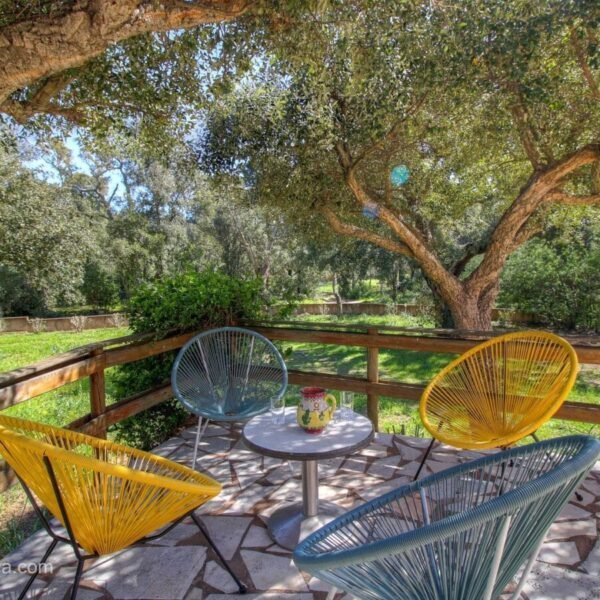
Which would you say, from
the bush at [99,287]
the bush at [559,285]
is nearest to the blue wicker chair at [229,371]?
the bush at [559,285]

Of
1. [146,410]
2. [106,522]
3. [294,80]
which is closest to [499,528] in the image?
[106,522]

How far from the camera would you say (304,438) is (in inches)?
79.4

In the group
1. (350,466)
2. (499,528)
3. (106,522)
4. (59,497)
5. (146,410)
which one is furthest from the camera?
(146,410)

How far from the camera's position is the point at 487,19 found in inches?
141

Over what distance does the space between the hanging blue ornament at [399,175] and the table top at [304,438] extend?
4887 mm

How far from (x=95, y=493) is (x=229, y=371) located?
1.82 metres

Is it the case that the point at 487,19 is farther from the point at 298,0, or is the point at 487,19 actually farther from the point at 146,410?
the point at 146,410

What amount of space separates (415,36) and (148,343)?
3205 millimetres

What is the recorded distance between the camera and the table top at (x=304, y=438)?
1876mm

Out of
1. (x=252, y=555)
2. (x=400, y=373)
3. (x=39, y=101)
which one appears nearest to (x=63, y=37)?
(x=39, y=101)

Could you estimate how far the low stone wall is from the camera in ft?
43.5

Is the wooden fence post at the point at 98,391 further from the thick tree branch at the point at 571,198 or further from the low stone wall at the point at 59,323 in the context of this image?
the low stone wall at the point at 59,323

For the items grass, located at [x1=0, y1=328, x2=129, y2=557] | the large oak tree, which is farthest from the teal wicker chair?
the large oak tree

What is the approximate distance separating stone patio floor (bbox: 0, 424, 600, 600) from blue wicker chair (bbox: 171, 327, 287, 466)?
1.43 ft
